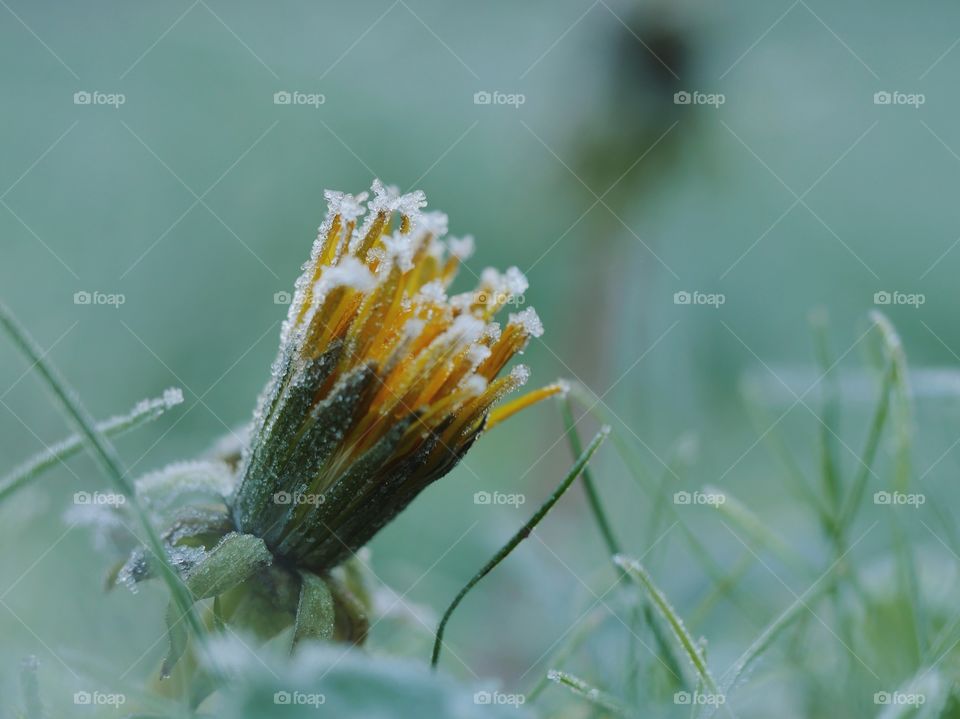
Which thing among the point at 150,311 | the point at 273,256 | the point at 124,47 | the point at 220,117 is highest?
the point at 124,47

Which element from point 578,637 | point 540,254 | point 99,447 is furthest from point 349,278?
point 540,254

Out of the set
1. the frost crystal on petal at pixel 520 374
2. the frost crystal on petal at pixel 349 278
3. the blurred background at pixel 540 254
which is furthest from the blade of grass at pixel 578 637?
the frost crystal on petal at pixel 349 278

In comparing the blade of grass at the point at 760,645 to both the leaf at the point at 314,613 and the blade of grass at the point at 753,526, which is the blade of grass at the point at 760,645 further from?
the leaf at the point at 314,613

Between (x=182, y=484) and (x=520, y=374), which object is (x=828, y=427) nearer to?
(x=520, y=374)

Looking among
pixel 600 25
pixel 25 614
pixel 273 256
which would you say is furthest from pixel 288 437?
pixel 273 256

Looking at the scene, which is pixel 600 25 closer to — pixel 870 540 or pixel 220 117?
pixel 870 540

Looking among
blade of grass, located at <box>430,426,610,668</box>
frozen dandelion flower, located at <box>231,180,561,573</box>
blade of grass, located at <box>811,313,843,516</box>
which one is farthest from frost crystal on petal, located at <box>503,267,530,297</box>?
blade of grass, located at <box>811,313,843,516</box>

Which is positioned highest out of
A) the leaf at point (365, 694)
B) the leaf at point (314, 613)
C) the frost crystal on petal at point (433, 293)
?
the frost crystal on petal at point (433, 293)
